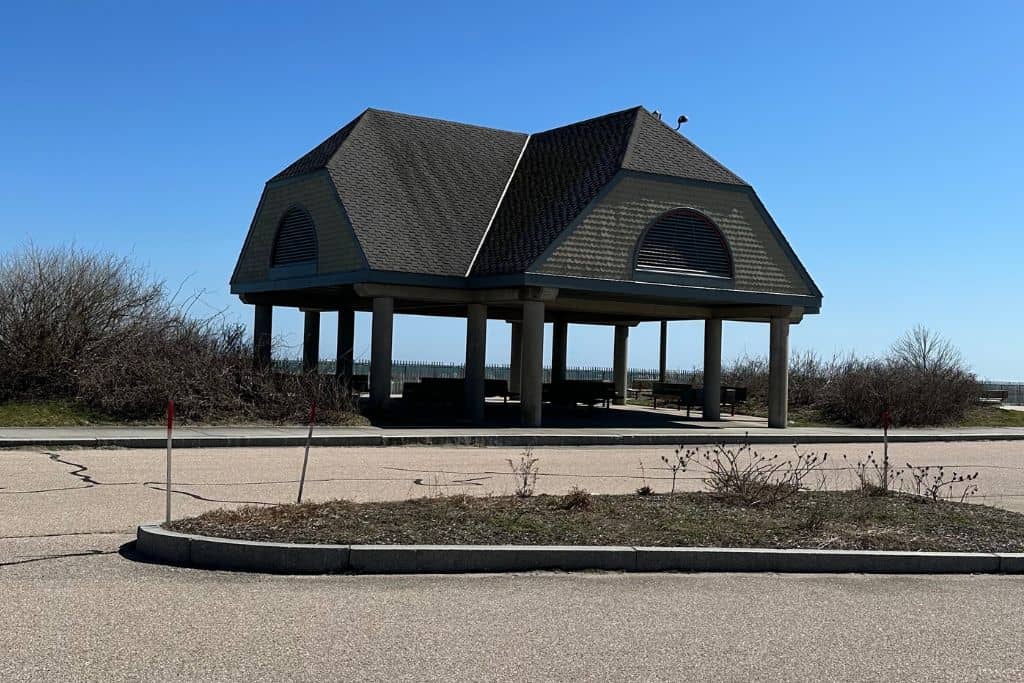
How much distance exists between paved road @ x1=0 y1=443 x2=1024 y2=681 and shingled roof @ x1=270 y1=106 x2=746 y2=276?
1717 cm

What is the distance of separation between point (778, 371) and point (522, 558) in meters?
22.5

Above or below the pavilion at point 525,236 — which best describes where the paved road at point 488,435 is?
below

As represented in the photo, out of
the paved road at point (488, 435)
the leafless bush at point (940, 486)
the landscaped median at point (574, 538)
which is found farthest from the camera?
the paved road at point (488, 435)

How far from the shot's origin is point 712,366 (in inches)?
1308

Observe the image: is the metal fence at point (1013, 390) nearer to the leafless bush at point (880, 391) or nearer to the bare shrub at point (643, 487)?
the leafless bush at point (880, 391)

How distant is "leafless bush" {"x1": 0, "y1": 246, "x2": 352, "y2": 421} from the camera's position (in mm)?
23359

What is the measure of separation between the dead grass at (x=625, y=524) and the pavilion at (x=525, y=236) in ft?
47.7

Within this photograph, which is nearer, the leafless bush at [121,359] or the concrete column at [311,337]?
the leafless bush at [121,359]

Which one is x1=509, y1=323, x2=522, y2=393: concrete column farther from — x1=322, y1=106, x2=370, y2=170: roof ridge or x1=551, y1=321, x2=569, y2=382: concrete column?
x1=322, y1=106, x2=370, y2=170: roof ridge

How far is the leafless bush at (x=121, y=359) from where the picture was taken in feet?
76.6

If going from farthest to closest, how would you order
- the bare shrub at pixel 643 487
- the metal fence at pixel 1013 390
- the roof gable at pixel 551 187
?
the metal fence at pixel 1013 390, the roof gable at pixel 551 187, the bare shrub at pixel 643 487

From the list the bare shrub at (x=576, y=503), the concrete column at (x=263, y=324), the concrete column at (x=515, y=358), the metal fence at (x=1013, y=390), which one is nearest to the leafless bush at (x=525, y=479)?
the bare shrub at (x=576, y=503)

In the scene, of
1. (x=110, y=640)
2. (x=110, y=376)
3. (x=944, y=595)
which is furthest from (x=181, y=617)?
(x=110, y=376)

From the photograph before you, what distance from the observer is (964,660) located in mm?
6820
